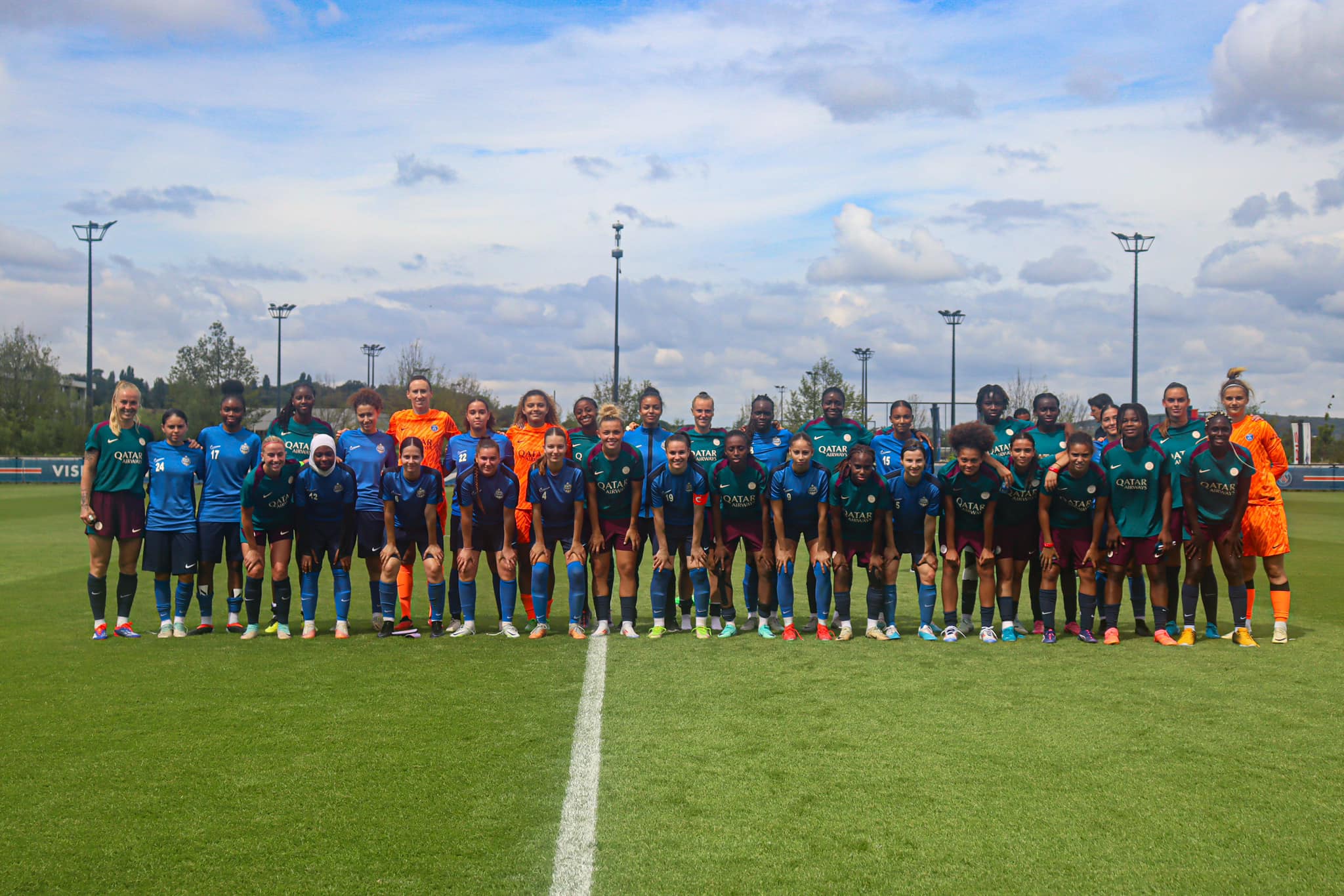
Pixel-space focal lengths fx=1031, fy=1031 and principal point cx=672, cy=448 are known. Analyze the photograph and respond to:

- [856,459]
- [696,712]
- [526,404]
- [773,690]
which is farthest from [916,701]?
[526,404]

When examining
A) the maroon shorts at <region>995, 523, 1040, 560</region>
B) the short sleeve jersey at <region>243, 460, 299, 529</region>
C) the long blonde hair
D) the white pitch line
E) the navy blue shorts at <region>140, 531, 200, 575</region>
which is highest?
the long blonde hair

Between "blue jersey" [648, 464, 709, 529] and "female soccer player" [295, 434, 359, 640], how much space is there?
7.91 ft

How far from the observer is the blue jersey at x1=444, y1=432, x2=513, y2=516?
8.23 metres

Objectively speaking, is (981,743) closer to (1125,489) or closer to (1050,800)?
(1050,800)

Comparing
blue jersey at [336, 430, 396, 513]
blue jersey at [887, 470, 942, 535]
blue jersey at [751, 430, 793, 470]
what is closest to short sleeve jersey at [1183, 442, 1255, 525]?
blue jersey at [887, 470, 942, 535]

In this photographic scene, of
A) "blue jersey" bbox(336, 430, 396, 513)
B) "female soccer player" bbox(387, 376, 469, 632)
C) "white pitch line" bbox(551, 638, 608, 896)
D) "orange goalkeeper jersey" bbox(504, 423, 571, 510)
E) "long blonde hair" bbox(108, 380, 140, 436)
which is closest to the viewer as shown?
"white pitch line" bbox(551, 638, 608, 896)

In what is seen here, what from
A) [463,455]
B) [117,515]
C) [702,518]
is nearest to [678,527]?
[702,518]

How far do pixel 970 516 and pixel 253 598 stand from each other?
5.69 meters

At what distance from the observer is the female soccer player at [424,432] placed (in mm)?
8508

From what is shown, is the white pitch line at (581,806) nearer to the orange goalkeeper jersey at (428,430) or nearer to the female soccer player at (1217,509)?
the orange goalkeeper jersey at (428,430)

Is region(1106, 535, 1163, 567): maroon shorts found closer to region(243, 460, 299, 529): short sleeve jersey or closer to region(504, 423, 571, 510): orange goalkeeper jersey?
region(504, 423, 571, 510): orange goalkeeper jersey

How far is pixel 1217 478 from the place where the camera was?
7.95 meters

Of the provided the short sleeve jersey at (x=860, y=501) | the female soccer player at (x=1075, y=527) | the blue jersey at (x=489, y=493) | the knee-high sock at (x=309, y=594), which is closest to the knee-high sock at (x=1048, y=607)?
the female soccer player at (x=1075, y=527)

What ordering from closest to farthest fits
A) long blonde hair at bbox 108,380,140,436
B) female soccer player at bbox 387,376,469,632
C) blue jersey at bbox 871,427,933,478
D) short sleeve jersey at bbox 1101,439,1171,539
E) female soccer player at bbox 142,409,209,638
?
long blonde hair at bbox 108,380,140,436 → short sleeve jersey at bbox 1101,439,1171,539 → female soccer player at bbox 142,409,209,638 → female soccer player at bbox 387,376,469,632 → blue jersey at bbox 871,427,933,478
